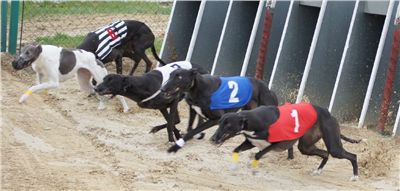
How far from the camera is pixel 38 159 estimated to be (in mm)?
7676

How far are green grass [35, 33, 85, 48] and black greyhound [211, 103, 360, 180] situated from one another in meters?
5.95

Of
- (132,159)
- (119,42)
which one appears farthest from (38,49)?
(132,159)

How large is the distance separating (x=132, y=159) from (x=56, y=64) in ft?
5.95

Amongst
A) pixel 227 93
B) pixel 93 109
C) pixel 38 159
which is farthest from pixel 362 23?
pixel 38 159

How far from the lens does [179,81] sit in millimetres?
7430

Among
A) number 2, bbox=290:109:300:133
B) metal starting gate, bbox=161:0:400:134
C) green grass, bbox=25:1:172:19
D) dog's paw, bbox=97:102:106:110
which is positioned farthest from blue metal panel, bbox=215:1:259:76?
green grass, bbox=25:1:172:19

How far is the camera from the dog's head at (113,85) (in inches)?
315

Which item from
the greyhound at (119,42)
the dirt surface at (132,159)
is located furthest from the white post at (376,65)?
the greyhound at (119,42)

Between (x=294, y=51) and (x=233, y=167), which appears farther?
(x=294, y=51)

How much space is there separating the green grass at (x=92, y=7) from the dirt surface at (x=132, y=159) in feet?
16.5

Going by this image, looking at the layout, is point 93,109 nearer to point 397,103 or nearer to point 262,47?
point 262,47

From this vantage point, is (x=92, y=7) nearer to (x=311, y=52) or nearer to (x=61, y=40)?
(x=61, y=40)

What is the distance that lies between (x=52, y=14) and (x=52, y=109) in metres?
5.12

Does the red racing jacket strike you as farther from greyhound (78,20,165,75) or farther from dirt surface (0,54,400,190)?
greyhound (78,20,165,75)
